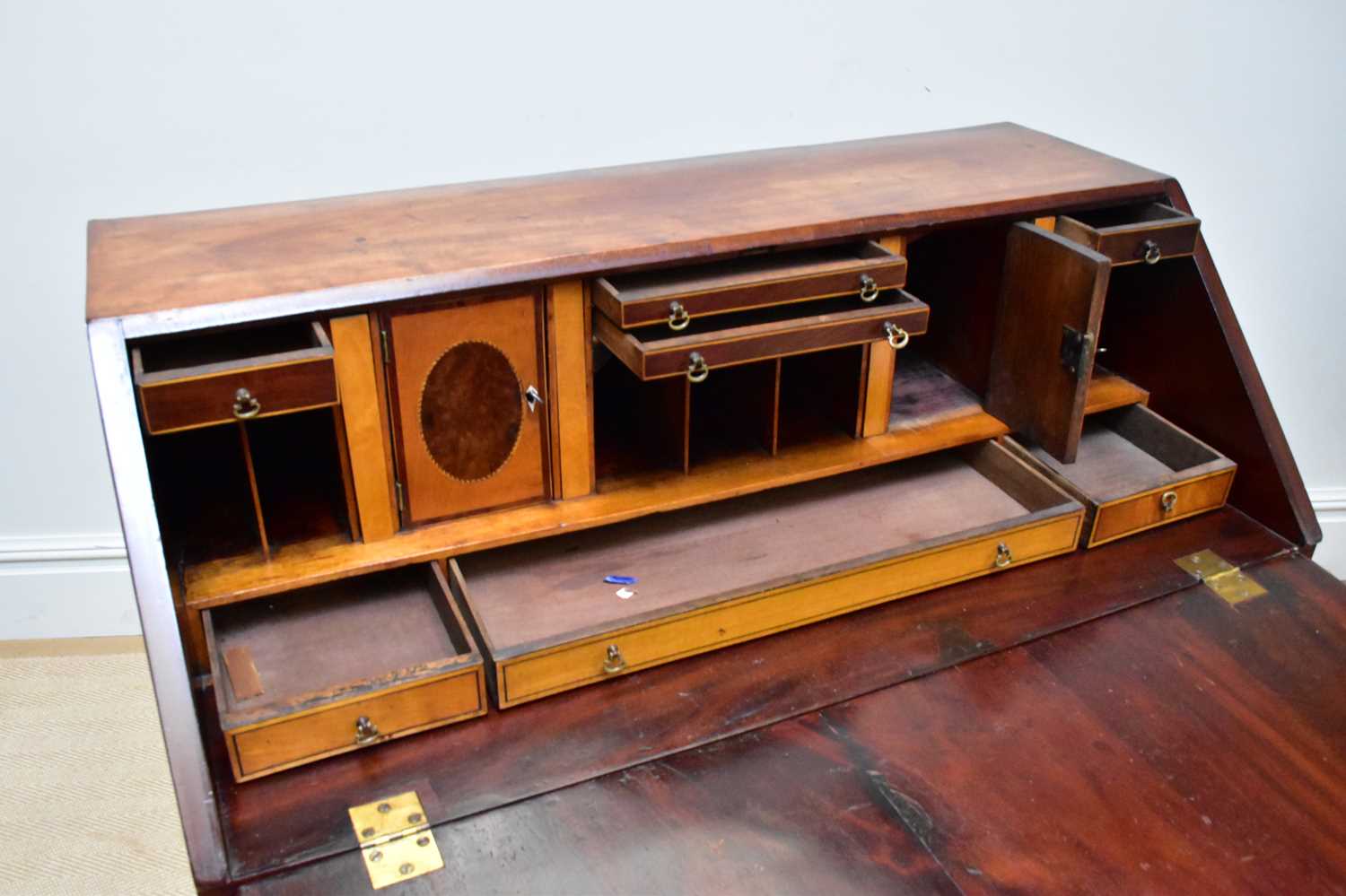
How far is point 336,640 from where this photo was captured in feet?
5.23

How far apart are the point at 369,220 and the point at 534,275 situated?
30 cm

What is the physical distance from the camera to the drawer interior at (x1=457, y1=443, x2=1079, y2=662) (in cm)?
165

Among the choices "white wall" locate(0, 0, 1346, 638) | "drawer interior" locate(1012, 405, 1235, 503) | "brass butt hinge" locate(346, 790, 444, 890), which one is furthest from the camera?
"white wall" locate(0, 0, 1346, 638)

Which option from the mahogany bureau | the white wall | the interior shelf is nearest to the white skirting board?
the white wall

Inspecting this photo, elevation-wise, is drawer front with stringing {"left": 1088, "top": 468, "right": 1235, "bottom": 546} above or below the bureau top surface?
below

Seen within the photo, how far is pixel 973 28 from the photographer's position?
248 cm

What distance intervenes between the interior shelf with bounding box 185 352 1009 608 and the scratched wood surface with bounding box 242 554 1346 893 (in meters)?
0.35

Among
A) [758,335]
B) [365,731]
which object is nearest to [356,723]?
[365,731]

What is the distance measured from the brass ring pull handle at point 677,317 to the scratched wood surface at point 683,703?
0.44 meters

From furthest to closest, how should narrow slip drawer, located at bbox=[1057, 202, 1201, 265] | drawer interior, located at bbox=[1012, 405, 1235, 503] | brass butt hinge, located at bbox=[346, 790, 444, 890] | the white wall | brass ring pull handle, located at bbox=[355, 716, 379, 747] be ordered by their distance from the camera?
the white wall < drawer interior, located at bbox=[1012, 405, 1235, 503] < narrow slip drawer, located at bbox=[1057, 202, 1201, 265] < brass ring pull handle, located at bbox=[355, 716, 379, 747] < brass butt hinge, located at bbox=[346, 790, 444, 890]

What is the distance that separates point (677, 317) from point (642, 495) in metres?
0.29

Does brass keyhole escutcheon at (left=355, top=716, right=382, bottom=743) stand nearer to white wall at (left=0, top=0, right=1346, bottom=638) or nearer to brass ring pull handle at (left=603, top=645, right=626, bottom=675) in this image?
brass ring pull handle at (left=603, top=645, right=626, bottom=675)

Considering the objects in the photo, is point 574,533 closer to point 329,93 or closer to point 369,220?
point 369,220

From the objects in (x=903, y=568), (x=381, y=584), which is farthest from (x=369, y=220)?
(x=903, y=568)
